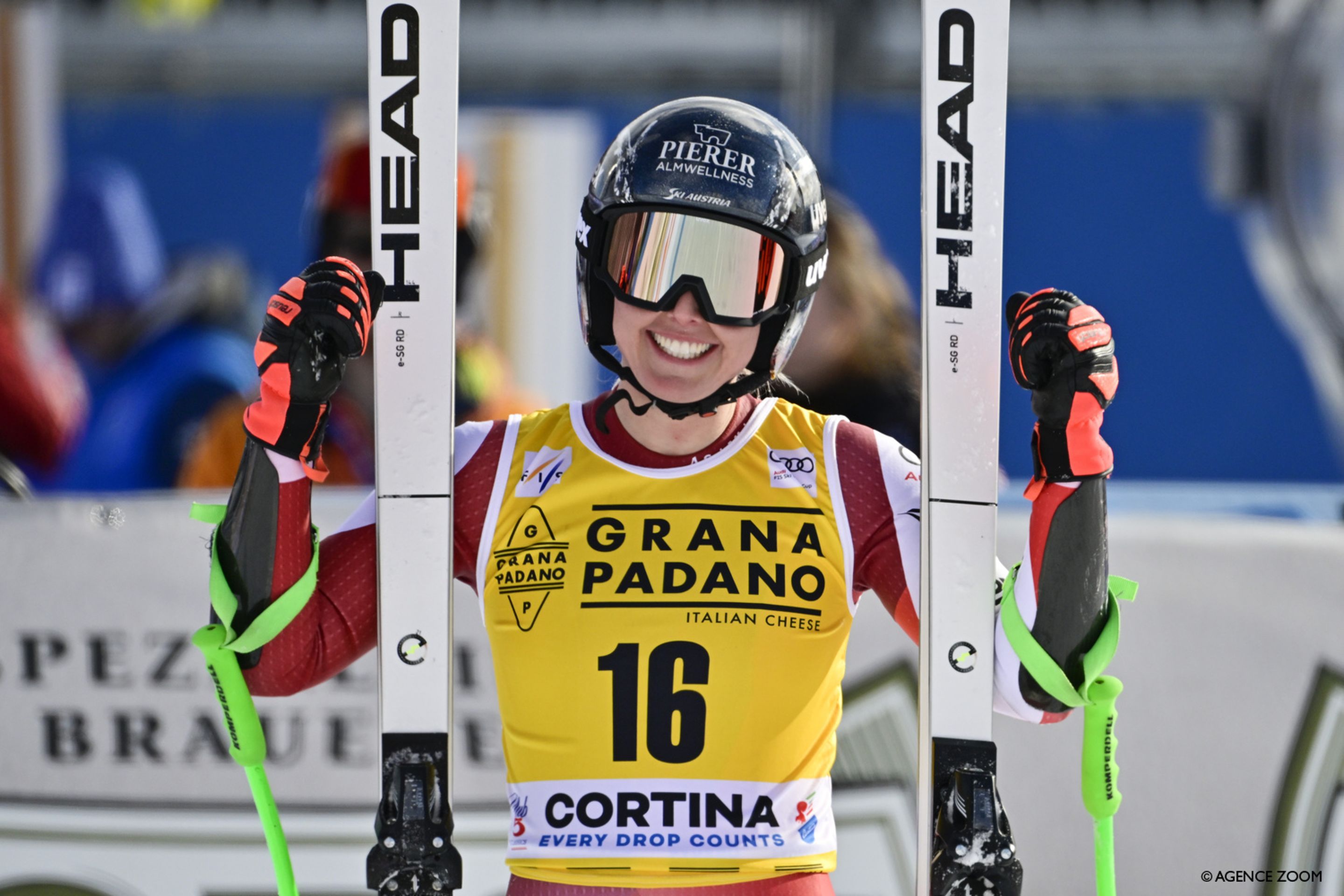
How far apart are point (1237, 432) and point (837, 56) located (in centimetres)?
332

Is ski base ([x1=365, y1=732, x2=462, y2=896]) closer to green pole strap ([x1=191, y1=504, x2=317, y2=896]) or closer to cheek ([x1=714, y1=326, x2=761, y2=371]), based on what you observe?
green pole strap ([x1=191, y1=504, x2=317, y2=896])

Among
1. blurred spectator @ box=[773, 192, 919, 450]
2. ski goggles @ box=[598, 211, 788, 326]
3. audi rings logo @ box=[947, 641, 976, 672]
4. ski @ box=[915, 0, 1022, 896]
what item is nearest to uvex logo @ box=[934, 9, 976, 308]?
ski @ box=[915, 0, 1022, 896]

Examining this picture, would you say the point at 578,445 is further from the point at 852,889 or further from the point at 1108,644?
the point at 852,889

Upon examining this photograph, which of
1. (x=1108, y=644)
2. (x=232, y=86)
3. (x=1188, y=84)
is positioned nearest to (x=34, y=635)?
(x=1108, y=644)

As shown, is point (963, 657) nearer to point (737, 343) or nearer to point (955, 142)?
point (737, 343)

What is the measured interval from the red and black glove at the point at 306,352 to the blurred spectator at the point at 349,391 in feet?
5.73

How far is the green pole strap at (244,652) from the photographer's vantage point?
2.06 meters

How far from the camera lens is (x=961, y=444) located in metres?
2.19

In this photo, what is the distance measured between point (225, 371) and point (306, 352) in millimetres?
3034

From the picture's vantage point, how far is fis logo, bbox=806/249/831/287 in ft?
7.27

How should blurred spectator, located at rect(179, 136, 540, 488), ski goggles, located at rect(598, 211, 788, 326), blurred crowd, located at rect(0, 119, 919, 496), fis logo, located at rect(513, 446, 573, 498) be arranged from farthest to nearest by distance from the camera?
blurred spectator, located at rect(179, 136, 540, 488) < blurred crowd, located at rect(0, 119, 919, 496) < fis logo, located at rect(513, 446, 573, 498) < ski goggles, located at rect(598, 211, 788, 326)

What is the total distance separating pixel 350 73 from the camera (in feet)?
30.3

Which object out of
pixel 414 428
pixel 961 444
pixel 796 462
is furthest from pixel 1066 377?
pixel 414 428

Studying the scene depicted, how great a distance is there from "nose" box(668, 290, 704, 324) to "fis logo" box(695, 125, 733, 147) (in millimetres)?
245
